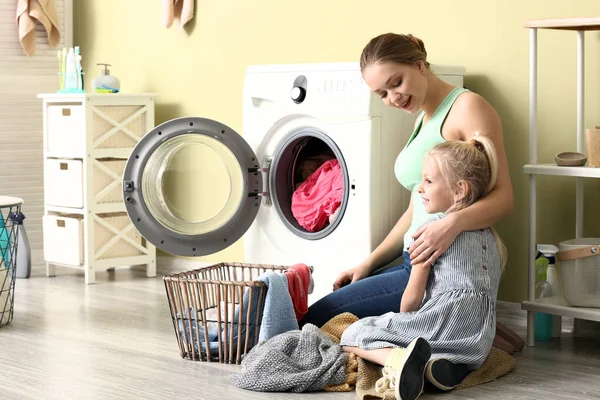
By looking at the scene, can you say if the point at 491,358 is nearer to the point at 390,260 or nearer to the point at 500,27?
the point at 390,260

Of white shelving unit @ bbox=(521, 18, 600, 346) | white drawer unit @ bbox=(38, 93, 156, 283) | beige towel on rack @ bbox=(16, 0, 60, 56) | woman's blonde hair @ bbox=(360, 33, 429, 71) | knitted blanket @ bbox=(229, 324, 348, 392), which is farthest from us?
beige towel on rack @ bbox=(16, 0, 60, 56)

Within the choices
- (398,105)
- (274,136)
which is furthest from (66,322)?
(398,105)

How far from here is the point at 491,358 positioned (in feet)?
7.57

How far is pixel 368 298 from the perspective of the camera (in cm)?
244

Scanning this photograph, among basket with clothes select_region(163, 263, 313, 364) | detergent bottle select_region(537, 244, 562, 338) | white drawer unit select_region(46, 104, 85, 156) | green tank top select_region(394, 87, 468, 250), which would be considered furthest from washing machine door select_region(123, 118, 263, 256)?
detergent bottle select_region(537, 244, 562, 338)

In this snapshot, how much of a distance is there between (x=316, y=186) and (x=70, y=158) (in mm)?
1345

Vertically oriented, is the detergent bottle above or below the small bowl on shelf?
below

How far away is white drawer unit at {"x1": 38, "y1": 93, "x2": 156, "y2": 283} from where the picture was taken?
12.1 feet

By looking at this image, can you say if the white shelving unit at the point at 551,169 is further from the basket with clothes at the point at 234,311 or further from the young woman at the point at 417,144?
the basket with clothes at the point at 234,311

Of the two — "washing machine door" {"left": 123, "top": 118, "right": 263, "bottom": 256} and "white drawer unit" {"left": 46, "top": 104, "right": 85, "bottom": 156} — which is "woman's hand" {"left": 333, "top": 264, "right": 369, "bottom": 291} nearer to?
"washing machine door" {"left": 123, "top": 118, "right": 263, "bottom": 256}

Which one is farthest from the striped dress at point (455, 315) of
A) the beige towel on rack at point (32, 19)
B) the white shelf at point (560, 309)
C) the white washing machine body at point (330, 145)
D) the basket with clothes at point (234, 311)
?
the beige towel on rack at point (32, 19)

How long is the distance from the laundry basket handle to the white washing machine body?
0.53m

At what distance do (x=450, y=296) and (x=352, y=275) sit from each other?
1.60ft

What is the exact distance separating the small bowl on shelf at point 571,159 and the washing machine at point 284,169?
0.47 m
